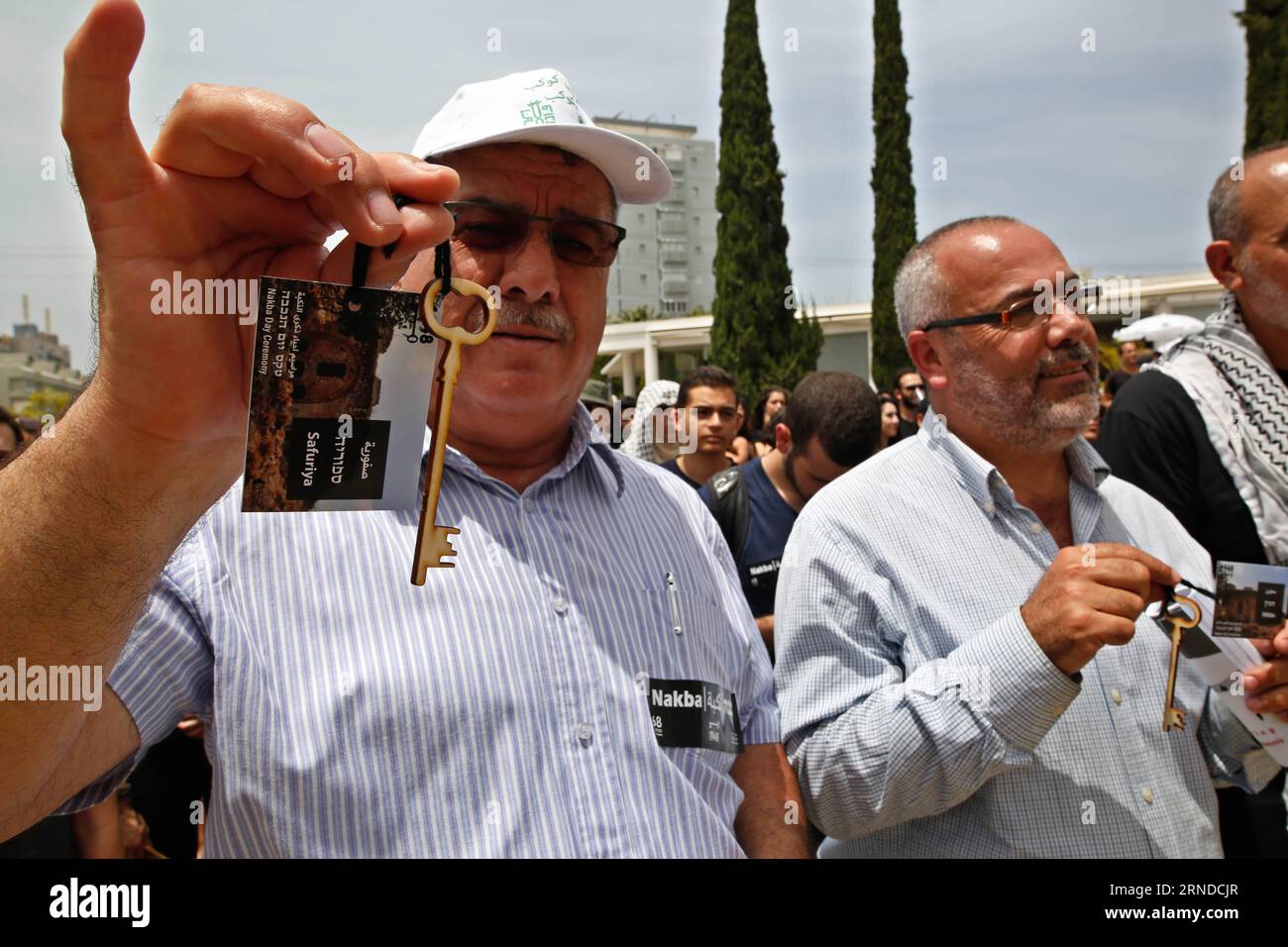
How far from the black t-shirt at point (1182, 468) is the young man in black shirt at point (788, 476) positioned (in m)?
1.46

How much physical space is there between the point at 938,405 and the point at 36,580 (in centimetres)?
219

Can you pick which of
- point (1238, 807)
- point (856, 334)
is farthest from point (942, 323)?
point (856, 334)

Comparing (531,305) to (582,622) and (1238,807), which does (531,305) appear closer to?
(582,622)

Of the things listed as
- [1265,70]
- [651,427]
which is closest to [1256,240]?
[651,427]

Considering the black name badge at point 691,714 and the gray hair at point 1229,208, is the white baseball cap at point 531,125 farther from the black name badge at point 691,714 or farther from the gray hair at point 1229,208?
the gray hair at point 1229,208

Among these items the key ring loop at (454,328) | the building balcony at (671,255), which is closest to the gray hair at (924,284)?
the key ring loop at (454,328)

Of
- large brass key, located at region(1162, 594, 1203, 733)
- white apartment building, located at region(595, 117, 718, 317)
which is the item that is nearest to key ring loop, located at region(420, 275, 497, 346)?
large brass key, located at region(1162, 594, 1203, 733)

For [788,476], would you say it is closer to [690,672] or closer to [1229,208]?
[1229,208]

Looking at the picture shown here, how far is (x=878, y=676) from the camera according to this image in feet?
7.51

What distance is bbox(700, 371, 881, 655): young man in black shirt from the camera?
425cm

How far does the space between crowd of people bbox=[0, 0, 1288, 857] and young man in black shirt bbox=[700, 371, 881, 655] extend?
1538mm

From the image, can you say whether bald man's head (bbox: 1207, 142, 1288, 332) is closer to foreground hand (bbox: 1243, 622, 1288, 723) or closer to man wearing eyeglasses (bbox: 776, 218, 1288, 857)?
man wearing eyeglasses (bbox: 776, 218, 1288, 857)

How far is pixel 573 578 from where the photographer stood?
1896 millimetres

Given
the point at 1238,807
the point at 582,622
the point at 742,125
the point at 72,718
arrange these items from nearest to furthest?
the point at 72,718
the point at 582,622
the point at 1238,807
the point at 742,125
